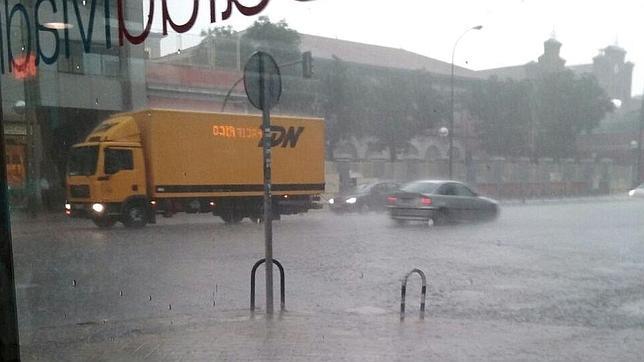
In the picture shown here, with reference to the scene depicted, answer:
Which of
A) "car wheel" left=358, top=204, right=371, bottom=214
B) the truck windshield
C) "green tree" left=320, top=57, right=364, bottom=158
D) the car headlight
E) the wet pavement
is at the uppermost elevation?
"green tree" left=320, top=57, right=364, bottom=158

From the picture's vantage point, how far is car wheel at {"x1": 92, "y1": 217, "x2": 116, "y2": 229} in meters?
10.8

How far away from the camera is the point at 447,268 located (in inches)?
340

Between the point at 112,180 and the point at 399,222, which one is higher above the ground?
the point at 112,180

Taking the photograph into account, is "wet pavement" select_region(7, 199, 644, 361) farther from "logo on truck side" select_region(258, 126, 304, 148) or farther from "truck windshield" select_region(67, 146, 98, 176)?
"logo on truck side" select_region(258, 126, 304, 148)

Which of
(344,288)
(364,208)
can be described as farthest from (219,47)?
(364,208)

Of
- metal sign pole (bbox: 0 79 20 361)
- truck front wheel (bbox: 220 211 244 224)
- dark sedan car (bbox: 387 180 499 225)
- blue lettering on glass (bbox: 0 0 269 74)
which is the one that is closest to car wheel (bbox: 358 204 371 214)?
dark sedan car (bbox: 387 180 499 225)

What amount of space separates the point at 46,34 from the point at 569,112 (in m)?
5.65

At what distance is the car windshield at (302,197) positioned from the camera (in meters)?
5.59

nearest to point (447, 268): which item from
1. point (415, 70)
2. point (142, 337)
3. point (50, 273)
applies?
point (415, 70)

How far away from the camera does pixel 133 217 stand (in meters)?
10.7

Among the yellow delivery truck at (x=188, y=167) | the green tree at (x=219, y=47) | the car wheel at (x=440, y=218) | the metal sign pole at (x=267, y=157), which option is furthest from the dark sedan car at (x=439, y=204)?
the green tree at (x=219, y=47)

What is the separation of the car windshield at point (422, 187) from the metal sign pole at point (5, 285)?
5.70m

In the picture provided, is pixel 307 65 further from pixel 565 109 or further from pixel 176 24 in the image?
pixel 565 109

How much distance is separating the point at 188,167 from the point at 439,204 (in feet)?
14.9
